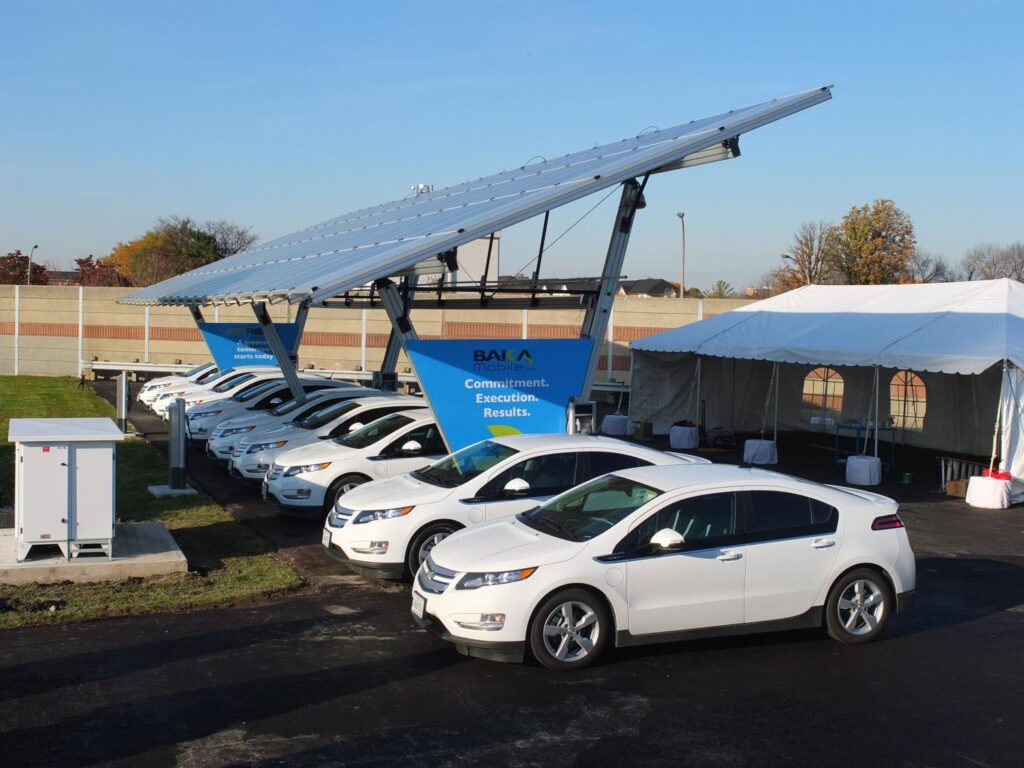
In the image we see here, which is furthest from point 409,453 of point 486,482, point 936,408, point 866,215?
point 866,215

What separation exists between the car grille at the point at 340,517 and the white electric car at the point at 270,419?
663 centimetres

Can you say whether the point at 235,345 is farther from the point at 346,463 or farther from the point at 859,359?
the point at 859,359

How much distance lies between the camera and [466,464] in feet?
37.7

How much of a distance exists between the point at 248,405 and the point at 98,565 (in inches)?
436

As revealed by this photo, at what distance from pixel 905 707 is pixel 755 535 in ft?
5.72

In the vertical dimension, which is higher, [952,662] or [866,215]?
[866,215]

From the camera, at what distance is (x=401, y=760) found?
628cm

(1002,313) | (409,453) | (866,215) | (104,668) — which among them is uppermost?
(866,215)

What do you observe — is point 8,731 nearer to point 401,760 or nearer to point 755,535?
point 401,760

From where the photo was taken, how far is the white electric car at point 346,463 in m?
13.8

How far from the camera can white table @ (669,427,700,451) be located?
80.7ft

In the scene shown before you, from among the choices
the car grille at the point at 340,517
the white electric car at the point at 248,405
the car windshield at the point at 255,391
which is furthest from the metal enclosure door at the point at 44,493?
the car windshield at the point at 255,391

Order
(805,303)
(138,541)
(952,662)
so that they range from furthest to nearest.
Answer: (805,303) → (138,541) → (952,662)

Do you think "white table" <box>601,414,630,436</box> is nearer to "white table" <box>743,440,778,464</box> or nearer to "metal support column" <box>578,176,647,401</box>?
"white table" <box>743,440,778,464</box>
